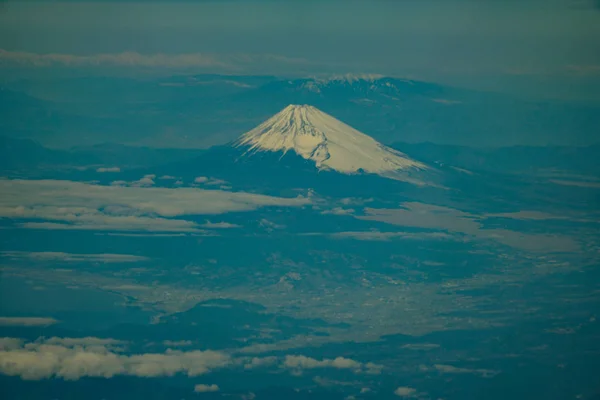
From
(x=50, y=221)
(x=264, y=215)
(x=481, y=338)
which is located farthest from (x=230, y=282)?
(x=481, y=338)

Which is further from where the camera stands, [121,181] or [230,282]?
[121,181]

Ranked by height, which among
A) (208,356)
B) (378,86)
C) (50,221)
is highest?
(378,86)

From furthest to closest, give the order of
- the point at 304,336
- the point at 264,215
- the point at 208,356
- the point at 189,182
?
the point at 189,182
the point at 264,215
the point at 304,336
the point at 208,356

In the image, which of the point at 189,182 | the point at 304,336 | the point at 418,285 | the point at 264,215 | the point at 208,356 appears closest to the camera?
the point at 208,356

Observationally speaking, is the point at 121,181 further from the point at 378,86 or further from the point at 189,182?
the point at 378,86

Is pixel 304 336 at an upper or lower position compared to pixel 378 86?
lower

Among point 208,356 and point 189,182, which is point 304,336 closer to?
point 208,356

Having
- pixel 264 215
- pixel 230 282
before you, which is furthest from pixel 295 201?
pixel 230 282
